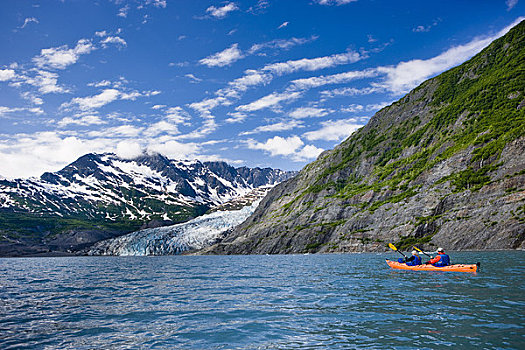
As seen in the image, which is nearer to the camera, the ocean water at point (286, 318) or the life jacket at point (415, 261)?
the ocean water at point (286, 318)

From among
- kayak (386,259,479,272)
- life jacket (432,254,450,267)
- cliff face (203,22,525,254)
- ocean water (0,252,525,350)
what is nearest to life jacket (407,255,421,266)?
kayak (386,259,479,272)

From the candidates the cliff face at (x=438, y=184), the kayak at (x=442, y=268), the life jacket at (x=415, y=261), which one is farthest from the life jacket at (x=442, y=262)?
the cliff face at (x=438, y=184)

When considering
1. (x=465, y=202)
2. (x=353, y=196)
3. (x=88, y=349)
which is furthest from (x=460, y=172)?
(x=88, y=349)

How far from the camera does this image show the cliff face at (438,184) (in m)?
94.0

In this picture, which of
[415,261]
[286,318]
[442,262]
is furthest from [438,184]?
[286,318]

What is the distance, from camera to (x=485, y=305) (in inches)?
792

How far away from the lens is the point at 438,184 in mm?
122062

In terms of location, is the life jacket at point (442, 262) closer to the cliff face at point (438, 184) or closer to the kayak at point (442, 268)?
the kayak at point (442, 268)

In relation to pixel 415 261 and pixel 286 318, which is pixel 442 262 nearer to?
pixel 415 261

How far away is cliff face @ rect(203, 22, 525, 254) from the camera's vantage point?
94000 mm

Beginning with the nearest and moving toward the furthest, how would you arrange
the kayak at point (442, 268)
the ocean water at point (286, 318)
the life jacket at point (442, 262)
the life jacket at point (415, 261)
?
the ocean water at point (286, 318) → the kayak at point (442, 268) → the life jacket at point (442, 262) → the life jacket at point (415, 261)

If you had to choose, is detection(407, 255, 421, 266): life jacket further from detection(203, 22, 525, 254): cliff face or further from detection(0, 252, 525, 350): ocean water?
detection(203, 22, 525, 254): cliff face

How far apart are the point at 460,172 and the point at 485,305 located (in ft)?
Answer: 366

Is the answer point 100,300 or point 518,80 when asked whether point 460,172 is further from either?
point 100,300
